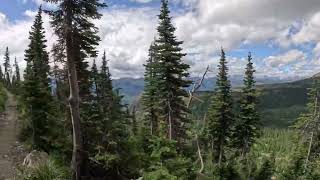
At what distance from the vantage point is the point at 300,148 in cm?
4644

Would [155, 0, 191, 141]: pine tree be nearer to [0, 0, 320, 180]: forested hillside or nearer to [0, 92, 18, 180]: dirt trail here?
[0, 0, 320, 180]: forested hillside

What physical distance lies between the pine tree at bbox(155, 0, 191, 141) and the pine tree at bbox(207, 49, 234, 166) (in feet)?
33.3

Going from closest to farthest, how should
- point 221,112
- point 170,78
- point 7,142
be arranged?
point 7,142
point 170,78
point 221,112

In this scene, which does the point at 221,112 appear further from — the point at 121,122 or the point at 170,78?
the point at 121,122

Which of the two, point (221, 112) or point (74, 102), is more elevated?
point (74, 102)

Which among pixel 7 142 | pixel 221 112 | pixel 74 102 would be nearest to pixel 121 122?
pixel 74 102

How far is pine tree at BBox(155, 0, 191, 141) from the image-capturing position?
112 ft

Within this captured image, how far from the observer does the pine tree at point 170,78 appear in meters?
34.1

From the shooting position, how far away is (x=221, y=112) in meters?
45.8

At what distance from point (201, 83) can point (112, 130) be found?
5.61m

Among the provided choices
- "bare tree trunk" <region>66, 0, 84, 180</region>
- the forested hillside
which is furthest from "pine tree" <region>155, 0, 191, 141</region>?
"bare tree trunk" <region>66, 0, 84, 180</region>

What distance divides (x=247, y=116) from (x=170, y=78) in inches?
624

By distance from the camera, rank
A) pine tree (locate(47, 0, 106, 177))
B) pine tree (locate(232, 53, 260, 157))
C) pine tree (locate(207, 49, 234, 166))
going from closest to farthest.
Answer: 1. pine tree (locate(47, 0, 106, 177))
2. pine tree (locate(207, 49, 234, 166))
3. pine tree (locate(232, 53, 260, 157))

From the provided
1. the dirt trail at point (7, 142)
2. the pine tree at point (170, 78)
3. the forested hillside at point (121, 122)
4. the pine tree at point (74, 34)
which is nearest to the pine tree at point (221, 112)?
the forested hillside at point (121, 122)
